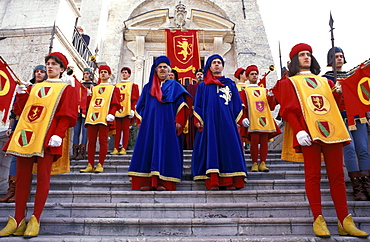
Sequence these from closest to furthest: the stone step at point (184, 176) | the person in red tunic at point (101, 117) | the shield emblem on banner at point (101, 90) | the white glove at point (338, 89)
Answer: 1. the white glove at point (338, 89)
2. the stone step at point (184, 176)
3. the person in red tunic at point (101, 117)
4. the shield emblem on banner at point (101, 90)

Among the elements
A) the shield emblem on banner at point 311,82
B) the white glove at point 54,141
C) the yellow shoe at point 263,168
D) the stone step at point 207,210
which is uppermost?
the shield emblem on banner at point 311,82

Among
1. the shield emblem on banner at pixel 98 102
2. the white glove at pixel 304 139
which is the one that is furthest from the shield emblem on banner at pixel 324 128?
the shield emblem on banner at pixel 98 102

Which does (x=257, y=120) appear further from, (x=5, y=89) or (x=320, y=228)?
(x=5, y=89)

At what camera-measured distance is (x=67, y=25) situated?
8.55 meters

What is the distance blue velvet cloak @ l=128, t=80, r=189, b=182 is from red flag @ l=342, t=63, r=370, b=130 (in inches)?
86.9

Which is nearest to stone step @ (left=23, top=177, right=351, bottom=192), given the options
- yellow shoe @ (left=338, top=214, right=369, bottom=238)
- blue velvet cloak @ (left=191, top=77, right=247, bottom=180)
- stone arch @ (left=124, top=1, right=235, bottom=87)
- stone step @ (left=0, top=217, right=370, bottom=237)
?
blue velvet cloak @ (left=191, top=77, right=247, bottom=180)

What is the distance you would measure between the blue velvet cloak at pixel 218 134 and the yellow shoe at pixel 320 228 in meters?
1.26

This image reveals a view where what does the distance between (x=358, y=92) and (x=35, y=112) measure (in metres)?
3.70

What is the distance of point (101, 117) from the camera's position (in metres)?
5.48

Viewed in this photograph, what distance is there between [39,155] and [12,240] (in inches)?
33.9

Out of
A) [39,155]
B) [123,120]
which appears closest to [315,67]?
[39,155]

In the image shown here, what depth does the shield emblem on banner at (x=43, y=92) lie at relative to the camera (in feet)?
11.5

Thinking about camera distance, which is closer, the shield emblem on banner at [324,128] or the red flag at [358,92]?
the shield emblem on banner at [324,128]

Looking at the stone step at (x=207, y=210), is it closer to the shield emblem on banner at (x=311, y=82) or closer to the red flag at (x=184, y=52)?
the shield emblem on banner at (x=311, y=82)
